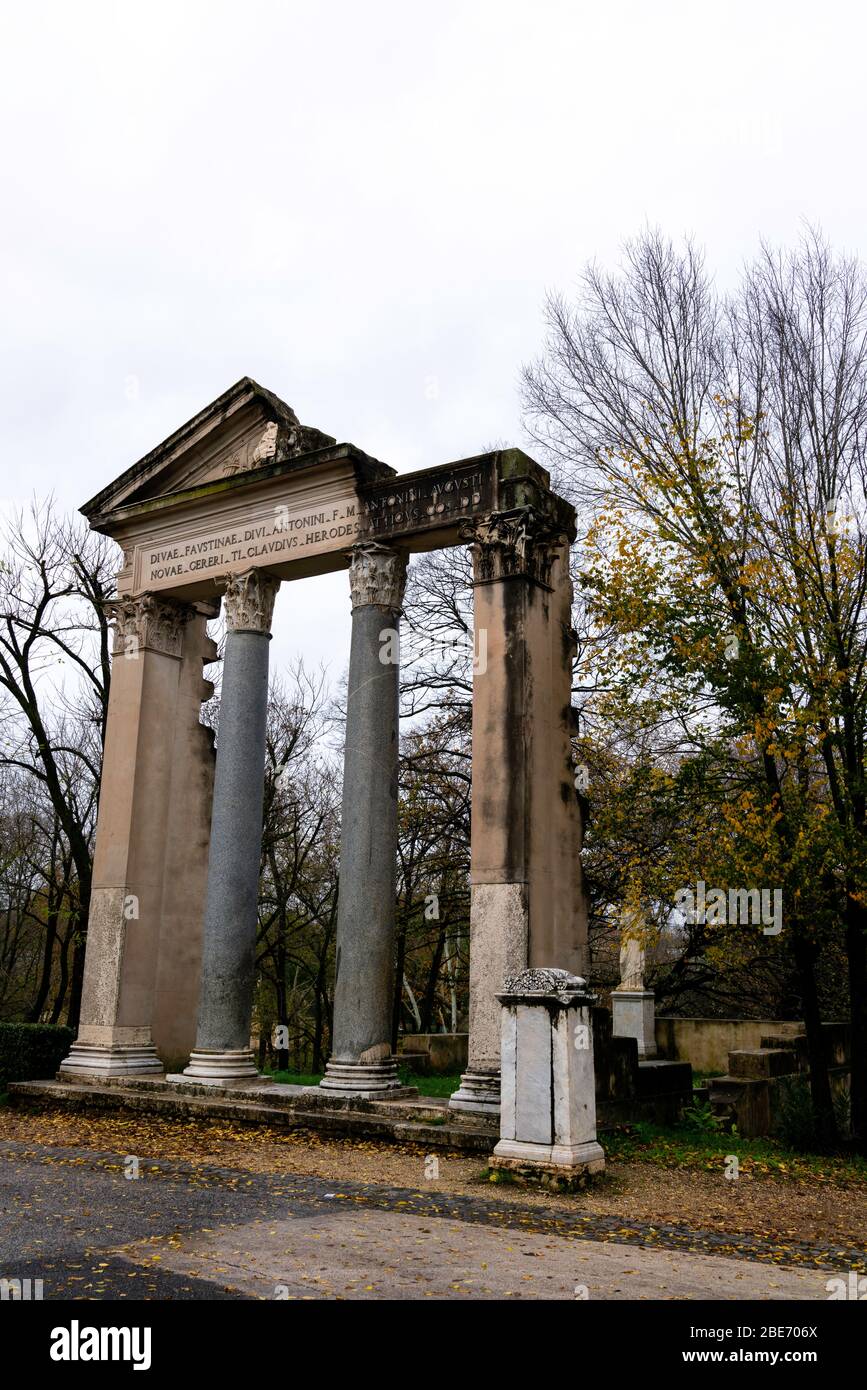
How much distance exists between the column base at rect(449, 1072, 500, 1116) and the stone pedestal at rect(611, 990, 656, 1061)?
12.5 metres

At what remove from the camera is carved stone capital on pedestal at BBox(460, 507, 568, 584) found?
11992 millimetres

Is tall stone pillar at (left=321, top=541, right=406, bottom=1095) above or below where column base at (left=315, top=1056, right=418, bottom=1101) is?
above

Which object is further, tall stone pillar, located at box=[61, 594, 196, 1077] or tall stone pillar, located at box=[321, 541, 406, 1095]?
tall stone pillar, located at box=[61, 594, 196, 1077]

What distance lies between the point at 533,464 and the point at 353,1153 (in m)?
7.75

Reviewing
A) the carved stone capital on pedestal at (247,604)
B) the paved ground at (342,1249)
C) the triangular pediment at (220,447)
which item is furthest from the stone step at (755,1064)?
the triangular pediment at (220,447)

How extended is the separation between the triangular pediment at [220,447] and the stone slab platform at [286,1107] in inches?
319

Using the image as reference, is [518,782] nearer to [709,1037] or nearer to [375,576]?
[375,576]

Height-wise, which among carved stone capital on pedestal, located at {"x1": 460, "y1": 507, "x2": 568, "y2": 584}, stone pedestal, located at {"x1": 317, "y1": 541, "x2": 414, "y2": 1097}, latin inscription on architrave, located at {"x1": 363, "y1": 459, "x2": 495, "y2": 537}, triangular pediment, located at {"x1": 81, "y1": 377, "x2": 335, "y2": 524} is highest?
triangular pediment, located at {"x1": 81, "y1": 377, "x2": 335, "y2": 524}

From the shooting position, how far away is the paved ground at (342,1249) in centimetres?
540

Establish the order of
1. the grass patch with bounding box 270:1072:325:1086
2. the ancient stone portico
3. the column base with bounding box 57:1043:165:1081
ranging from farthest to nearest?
the grass patch with bounding box 270:1072:325:1086, the column base with bounding box 57:1043:165:1081, the ancient stone portico

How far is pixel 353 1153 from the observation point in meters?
10.4

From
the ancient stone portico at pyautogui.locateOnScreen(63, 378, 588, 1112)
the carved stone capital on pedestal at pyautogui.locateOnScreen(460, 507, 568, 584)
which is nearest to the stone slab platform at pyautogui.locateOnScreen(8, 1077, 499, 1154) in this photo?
the ancient stone portico at pyautogui.locateOnScreen(63, 378, 588, 1112)

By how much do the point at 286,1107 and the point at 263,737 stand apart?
16.2ft

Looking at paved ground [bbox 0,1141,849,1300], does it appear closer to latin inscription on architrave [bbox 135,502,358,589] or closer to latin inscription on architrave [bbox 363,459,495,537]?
latin inscription on architrave [bbox 363,459,495,537]
